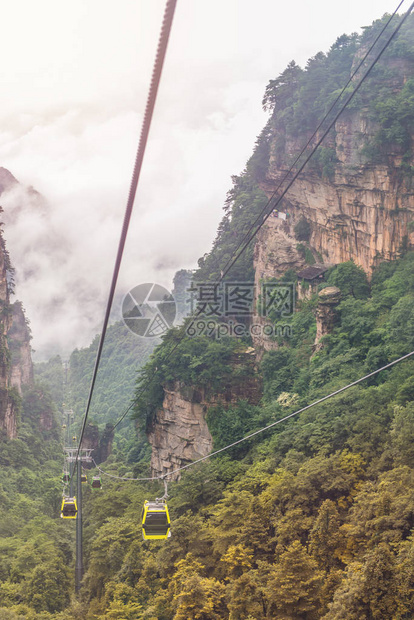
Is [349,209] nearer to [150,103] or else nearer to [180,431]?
[180,431]

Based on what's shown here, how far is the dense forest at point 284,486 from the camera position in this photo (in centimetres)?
1477

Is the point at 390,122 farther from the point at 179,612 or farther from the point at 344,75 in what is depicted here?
the point at 179,612

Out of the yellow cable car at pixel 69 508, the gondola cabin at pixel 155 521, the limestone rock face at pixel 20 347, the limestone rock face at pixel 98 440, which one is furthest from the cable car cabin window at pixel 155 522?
the limestone rock face at pixel 20 347

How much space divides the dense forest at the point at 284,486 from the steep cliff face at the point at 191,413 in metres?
0.44

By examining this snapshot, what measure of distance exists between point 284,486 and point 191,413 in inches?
527

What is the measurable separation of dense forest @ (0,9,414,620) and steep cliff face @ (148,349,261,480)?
1.46ft

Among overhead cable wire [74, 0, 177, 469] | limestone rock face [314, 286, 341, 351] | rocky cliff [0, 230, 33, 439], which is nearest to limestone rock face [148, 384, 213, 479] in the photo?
limestone rock face [314, 286, 341, 351]

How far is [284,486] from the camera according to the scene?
18891 mm

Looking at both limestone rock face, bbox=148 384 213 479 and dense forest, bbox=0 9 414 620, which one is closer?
dense forest, bbox=0 9 414 620

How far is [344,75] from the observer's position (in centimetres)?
3722

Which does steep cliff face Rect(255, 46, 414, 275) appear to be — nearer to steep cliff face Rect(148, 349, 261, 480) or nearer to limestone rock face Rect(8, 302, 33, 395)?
steep cliff face Rect(148, 349, 261, 480)

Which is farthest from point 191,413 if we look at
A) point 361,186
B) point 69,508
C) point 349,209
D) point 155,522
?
point 155,522

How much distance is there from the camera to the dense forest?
14766mm

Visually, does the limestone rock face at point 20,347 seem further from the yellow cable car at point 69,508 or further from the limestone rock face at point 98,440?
the yellow cable car at point 69,508
